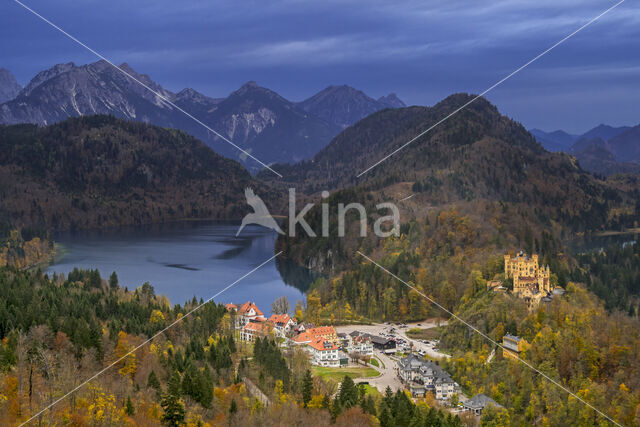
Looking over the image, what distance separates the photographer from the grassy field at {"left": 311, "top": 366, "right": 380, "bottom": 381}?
145 feet

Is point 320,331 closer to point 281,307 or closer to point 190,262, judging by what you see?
point 281,307

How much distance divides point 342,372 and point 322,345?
378 cm

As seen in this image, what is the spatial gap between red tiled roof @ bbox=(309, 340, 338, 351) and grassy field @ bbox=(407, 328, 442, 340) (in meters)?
10.5

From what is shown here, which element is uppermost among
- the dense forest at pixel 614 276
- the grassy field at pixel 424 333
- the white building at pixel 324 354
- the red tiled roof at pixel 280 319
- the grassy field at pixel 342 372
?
the dense forest at pixel 614 276

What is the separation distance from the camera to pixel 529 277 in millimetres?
53156

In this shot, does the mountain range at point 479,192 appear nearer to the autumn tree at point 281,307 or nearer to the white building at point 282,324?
the autumn tree at point 281,307

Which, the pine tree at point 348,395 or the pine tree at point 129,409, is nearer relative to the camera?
the pine tree at point 129,409

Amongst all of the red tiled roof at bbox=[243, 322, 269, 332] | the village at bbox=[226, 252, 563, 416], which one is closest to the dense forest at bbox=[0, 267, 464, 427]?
the village at bbox=[226, 252, 563, 416]

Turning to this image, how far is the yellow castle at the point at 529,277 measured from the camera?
51.9 m

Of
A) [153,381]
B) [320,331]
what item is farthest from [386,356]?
[153,381]

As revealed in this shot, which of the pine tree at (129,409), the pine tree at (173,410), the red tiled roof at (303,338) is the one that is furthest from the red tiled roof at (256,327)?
the pine tree at (129,409)

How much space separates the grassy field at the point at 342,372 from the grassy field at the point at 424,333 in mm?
11401

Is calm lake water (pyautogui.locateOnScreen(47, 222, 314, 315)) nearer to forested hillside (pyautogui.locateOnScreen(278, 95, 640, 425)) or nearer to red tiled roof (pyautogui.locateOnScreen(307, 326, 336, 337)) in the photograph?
forested hillside (pyautogui.locateOnScreen(278, 95, 640, 425))

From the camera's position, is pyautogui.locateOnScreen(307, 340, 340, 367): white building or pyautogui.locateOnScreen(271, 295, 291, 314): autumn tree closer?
pyautogui.locateOnScreen(307, 340, 340, 367): white building
